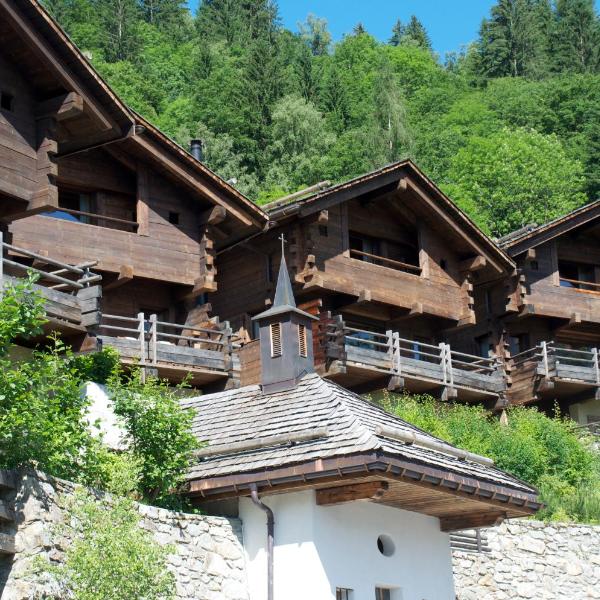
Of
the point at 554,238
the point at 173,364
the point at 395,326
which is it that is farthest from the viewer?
the point at 554,238

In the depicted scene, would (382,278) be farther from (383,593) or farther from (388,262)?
(383,593)

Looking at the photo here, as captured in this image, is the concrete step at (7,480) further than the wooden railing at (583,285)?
No

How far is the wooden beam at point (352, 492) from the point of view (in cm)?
1588

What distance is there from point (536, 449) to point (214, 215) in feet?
28.1

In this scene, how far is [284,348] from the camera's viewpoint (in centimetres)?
1891

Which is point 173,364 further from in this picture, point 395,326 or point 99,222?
point 395,326

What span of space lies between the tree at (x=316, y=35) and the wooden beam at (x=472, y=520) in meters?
74.9

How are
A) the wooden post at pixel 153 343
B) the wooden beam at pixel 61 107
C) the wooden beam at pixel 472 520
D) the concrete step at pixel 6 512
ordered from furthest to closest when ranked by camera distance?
the wooden post at pixel 153 343 → the wooden beam at pixel 61 107 → the wooden beam at pixel 472 520 → the concrete step at pixel 6 512

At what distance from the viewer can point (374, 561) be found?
17.0 metres

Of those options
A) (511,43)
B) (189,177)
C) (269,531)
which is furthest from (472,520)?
(511,43)

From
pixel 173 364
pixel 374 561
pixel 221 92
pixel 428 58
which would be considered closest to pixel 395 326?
pixel 173 364

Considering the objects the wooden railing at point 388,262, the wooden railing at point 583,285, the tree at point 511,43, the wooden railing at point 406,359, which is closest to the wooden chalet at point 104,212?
the wooden railing at point 406,359

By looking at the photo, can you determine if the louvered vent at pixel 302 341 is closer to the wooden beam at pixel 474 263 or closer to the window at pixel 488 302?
the wooden beam at pixel 474 263

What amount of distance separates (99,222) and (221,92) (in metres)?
41.0
